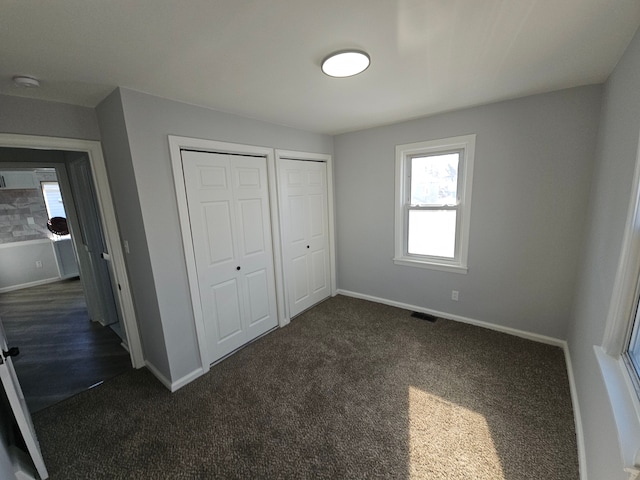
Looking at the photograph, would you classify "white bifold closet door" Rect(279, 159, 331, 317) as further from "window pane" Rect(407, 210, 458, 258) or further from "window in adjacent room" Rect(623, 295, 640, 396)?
"window in adjacent room" Rect(623, 295, 640, 396)

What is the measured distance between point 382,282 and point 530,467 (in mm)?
2242

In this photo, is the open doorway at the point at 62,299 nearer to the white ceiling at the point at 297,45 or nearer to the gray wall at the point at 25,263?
the gray wall at the point at 25,263

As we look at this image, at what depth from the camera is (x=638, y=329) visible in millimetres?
1132

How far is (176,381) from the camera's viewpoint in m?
2.17

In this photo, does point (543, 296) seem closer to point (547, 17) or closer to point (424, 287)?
point (424, 287)

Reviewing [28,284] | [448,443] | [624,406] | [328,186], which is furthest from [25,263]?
[624,406]

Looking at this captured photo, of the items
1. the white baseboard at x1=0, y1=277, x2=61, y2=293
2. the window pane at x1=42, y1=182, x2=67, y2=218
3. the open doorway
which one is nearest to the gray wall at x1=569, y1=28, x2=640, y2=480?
the open doorway

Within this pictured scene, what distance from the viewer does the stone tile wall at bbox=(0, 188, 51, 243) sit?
16.1 feet

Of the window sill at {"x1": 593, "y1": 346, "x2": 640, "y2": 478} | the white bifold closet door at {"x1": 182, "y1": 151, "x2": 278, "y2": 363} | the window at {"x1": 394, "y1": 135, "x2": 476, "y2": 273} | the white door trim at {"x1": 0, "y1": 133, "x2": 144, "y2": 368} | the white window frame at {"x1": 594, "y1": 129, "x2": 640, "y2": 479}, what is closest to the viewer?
the window sill at {"x1": 593, "y1": 346, "x2": 640, "y2": 478}

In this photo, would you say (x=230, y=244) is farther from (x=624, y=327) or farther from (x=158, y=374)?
(x=624, y=327)

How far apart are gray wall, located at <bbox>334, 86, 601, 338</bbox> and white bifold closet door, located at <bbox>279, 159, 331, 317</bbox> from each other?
0.75 metres

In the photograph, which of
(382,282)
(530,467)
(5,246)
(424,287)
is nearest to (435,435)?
(530,467)

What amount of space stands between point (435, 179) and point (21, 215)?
25.1 ft

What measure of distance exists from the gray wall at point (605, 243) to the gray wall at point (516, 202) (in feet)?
0.72
